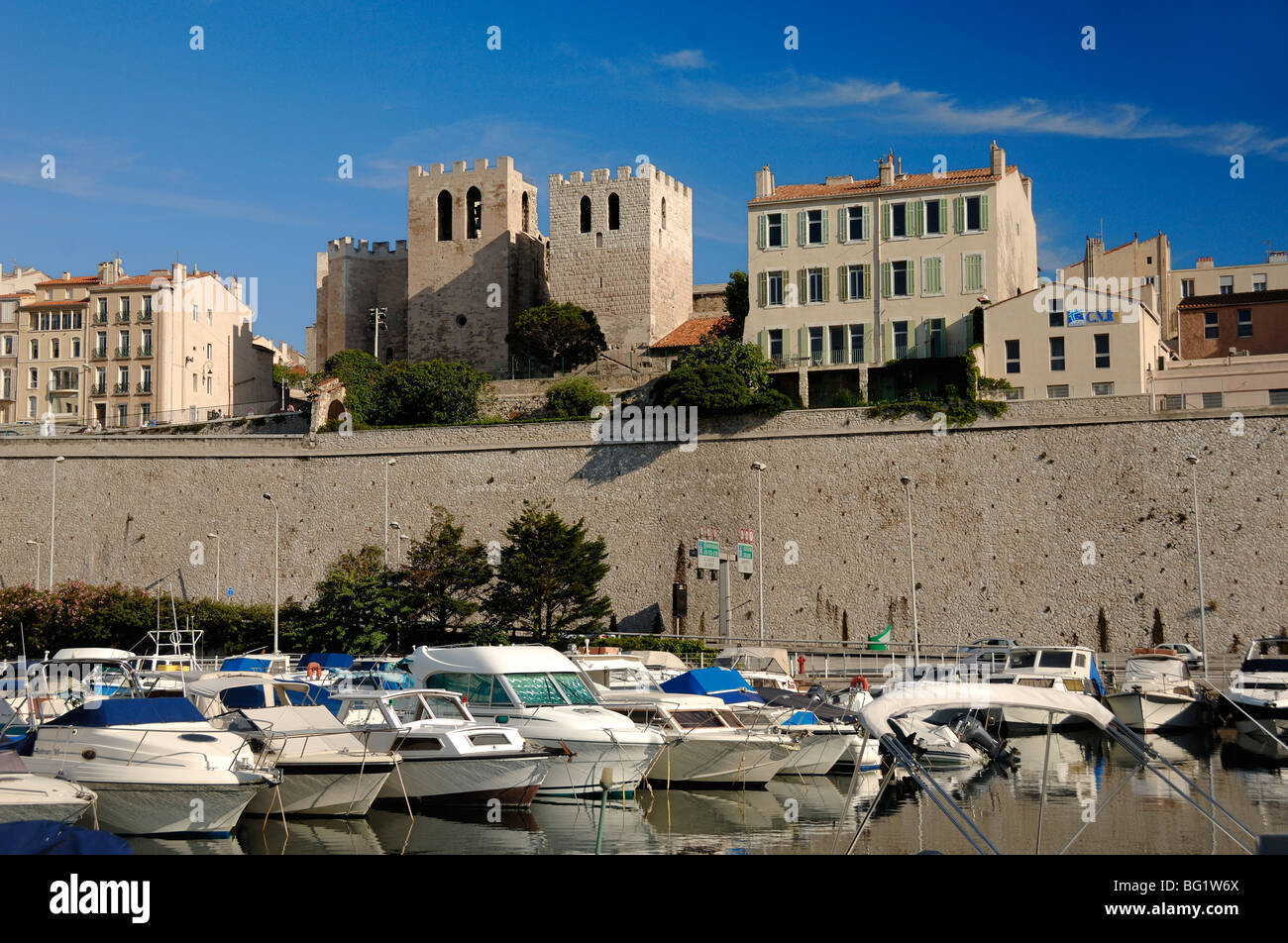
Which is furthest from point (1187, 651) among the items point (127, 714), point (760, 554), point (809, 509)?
point (127, 714)

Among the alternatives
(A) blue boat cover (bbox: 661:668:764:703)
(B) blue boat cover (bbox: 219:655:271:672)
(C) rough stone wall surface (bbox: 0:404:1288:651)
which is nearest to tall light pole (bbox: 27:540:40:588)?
(C) rough stone wall surface (bbox: 0:404:1288:651)

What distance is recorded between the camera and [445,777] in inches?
755

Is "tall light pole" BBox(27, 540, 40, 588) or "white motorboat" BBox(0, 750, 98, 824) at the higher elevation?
"tall light pole" BBox(27, 540, 40, 588)

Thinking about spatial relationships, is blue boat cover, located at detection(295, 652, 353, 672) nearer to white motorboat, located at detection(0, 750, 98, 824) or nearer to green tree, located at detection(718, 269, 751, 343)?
white motorboat, located at detection(0, 750, 98, 824)

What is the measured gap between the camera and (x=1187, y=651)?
1438 inches

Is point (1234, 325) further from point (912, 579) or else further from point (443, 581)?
point (443, 581)

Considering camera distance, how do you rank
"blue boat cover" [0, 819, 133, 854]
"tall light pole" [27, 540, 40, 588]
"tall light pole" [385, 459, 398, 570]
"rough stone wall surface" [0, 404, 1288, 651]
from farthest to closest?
1. "tall light pole" [27, 540, 40, 588]
2. "tall light pole" [385, 459, 398, 570]
3. "rough stone wall surface" [0, 404, 1288, 651]
4. "blue boat cover" [0, 819, 133, 854]

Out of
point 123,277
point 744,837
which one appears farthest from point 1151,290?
point 123,277

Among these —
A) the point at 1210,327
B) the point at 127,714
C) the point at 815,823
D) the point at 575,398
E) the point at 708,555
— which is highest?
the point at 1210,327

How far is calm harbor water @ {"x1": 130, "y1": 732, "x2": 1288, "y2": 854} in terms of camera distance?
1686 centimetres

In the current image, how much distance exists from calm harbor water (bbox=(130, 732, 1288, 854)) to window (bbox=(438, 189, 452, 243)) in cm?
4214

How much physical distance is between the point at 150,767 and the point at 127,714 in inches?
48.1

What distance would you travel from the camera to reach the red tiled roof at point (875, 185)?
150ft

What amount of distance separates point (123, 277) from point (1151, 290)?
49.6 m
